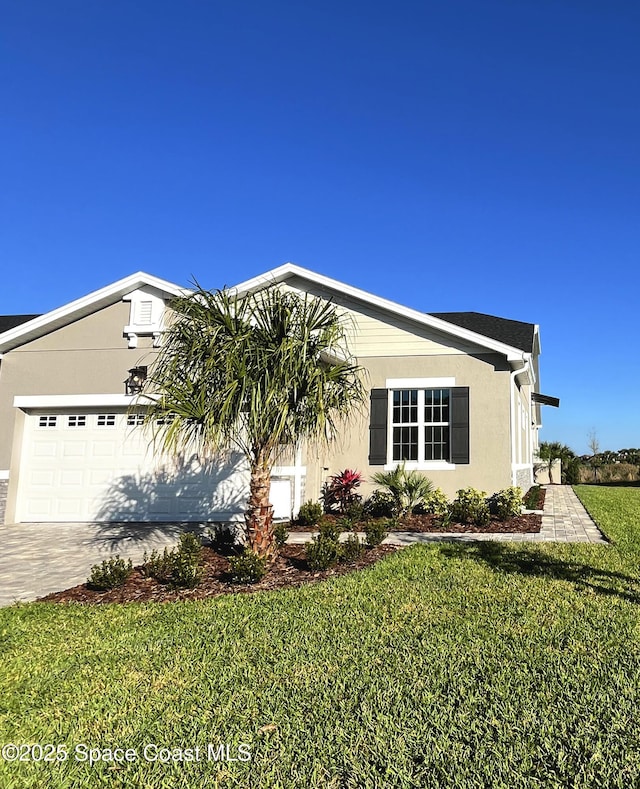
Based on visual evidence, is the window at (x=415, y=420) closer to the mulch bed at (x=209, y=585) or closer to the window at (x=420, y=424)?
the window at (x=420, y=424)

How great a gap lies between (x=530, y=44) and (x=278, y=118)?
257 inches

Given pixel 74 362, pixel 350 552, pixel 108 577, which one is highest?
pixel 74 362

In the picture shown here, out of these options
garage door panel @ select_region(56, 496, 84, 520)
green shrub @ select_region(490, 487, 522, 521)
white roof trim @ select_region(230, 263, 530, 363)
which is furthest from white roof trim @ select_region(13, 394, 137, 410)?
green shrub @ select_region(490, 487, 522, 521)

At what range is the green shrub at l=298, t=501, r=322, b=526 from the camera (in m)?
11.2

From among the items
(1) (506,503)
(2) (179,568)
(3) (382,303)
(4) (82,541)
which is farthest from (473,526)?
(4) (82,541)

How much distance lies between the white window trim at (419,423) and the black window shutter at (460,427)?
10.3 inches

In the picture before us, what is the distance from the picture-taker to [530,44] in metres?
11.1

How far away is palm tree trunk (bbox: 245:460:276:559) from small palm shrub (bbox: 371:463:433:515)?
5.11 metres

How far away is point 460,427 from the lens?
12.6m

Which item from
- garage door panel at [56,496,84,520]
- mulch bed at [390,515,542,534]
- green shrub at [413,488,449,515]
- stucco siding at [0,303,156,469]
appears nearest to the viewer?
mulch bed at [390,515,542,534]

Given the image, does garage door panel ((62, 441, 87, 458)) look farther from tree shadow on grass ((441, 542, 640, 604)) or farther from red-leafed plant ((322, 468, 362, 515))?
tree shadow on grass ((441, 542, 640, 604))

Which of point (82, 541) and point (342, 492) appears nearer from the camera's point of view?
point (82, 541)

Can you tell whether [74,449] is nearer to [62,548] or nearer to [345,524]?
[62,548]

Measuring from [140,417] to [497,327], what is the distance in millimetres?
11512
